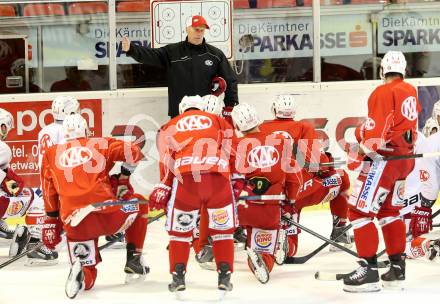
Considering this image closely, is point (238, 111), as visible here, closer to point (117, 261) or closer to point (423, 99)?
point (117, 261)

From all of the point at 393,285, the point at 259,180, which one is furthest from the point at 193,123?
the point at 393,285

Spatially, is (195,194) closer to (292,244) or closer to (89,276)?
(89,276)

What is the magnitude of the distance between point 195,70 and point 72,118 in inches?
74.5

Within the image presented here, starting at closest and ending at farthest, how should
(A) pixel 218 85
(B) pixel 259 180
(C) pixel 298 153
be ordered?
(B) pixel 259 180, (C) pixel 298 153, (A) pixel 218 85

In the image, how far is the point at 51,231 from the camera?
17.3 feet

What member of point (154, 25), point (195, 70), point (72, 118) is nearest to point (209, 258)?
point (72, 118)

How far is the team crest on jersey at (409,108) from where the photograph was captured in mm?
5008

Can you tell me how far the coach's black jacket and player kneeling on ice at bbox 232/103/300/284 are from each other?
5.21ft

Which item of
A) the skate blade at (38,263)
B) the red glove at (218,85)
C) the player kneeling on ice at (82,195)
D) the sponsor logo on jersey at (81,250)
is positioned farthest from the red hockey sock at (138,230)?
the red glove at (218,85)

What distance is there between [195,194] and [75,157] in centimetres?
73

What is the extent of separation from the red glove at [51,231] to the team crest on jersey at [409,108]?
1976mm

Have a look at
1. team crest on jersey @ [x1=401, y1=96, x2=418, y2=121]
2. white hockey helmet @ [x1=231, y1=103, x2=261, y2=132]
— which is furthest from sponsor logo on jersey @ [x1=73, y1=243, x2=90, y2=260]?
team crest on jersey @ [x1=401, y1=96, x2=418, y2=121]

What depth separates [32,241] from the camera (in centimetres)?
631

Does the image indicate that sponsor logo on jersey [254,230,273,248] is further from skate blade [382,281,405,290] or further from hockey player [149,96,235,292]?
skate blade [382,281,405,290]
